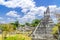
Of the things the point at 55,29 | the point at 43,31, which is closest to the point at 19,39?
the point at 55,29

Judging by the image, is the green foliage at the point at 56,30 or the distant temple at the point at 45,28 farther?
the distant temple at the point at 45,28

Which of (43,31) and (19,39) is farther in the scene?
(43,31)

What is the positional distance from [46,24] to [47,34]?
824mm

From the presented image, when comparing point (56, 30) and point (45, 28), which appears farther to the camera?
point (45, 28)

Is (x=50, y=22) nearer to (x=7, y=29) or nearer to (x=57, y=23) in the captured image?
(x=57, y=23)

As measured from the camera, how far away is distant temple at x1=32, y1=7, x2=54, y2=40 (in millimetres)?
16422

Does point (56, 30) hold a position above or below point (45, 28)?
below

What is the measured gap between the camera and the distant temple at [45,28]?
16.4 metres

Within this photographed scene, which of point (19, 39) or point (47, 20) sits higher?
point (47, 20)

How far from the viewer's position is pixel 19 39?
12.3 m

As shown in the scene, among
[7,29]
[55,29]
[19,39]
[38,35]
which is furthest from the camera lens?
[7,29]

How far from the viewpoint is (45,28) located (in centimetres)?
1712

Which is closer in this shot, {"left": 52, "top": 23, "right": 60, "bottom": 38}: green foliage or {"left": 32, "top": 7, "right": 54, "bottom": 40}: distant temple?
{"left": 52, "top": 23, "right": 60, "bottom": 38}: green foliage

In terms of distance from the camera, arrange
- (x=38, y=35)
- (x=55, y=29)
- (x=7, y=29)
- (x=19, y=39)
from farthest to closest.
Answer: (x=7, y=29)
(x=38, y=35)
(x=55, y=29)
(x=19, y=39)
